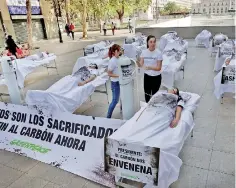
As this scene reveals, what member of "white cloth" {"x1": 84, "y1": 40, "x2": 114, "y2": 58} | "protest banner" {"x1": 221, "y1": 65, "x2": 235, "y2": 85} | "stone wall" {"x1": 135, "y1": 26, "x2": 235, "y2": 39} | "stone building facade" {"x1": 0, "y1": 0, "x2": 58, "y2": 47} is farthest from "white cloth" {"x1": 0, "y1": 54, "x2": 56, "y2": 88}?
"stone building facade" {"x1": 0, "y1": 0, "x2": 58, "y2": 47}

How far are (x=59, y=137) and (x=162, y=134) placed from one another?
172 centimetres

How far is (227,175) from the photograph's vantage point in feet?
9.39

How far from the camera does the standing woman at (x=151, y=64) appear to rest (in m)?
Answer: 3.87

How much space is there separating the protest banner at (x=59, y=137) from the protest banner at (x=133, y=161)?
527 mm

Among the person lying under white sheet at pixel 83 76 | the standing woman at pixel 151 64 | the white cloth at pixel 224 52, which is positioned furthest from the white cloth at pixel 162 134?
the white cloth at pixel 224 52

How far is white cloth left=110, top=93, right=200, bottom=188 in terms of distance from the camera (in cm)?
238

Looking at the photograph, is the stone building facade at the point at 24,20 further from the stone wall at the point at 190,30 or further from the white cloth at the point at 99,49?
the white cloth at the point at 99,49

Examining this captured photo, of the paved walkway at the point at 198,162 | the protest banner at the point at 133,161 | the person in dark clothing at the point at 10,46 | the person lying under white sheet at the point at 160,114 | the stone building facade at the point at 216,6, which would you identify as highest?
the stone building facade at the point at 216,6

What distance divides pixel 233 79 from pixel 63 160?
3.71 m

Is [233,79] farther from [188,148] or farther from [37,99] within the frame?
[37,99]

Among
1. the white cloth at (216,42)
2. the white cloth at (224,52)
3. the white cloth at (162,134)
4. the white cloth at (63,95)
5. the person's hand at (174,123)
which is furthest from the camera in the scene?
the white cloth at (216,42)

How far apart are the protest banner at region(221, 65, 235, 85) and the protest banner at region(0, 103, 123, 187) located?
2822 mm

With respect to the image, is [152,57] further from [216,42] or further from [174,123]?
[216,42]

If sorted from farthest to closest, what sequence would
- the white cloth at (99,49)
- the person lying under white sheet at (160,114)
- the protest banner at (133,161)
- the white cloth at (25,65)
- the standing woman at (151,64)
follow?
the white cloth at (99,49)
the white cloth at (25,65)
the standing woman at (151,64)
the person lying under white sheet at (160,114)
the protest banner at (133,161)
